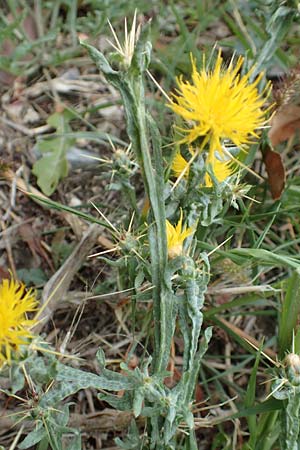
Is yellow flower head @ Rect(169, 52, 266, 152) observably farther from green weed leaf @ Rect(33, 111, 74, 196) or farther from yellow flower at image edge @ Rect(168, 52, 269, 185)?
green weed leaf @ Rect(33, 111, 74, 196)

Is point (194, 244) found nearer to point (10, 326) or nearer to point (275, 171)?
point (10, 326)

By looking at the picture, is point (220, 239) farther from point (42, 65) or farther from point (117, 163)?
point (42, 65)

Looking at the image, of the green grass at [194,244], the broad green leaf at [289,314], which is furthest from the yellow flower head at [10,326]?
the broad green leaf at [289,314]

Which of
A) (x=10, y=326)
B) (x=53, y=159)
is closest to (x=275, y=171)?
(x=53, y=159)

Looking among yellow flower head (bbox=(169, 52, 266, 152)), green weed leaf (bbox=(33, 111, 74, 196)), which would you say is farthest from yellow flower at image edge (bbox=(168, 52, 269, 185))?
green weed leaf (bbox=(33, 111, 74, 196))

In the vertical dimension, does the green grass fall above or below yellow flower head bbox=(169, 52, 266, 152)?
below
